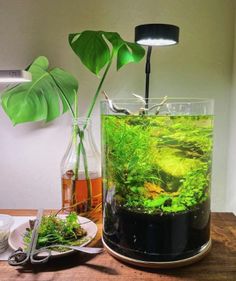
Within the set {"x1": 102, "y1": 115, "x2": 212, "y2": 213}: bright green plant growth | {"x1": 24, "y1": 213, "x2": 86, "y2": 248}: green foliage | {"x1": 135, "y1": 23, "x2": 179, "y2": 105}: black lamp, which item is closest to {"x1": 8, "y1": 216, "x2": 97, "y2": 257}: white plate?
{"x1": 24, "y1": 213, "x2": 86, "y2": 248}: green foliage

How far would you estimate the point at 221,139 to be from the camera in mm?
1181

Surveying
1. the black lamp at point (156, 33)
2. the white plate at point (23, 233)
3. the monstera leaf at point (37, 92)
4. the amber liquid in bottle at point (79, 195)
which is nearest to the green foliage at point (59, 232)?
the white plate at point (23, 233)

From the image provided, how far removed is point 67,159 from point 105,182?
0.84ft

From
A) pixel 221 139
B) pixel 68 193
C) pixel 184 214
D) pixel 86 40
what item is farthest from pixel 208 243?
pixel 86 40

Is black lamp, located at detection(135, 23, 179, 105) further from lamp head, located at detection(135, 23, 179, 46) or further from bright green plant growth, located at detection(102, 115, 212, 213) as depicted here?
bright green plant growth, located at detection(102, 115, 212, 213)

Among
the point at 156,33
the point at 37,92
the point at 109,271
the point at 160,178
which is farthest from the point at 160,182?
the point at 37,92

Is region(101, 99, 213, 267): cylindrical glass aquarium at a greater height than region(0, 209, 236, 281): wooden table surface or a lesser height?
greater

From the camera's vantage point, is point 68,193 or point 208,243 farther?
point 68,193

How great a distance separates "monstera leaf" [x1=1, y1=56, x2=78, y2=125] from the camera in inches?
40.2

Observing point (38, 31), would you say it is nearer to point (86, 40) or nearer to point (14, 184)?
point (86, 40)

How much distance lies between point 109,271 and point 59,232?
0.18 meters

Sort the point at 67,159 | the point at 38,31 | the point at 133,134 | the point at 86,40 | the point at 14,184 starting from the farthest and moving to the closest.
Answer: the point at 14,184
the point at 38,31
the point at 67,159
the point at 86,40
the point at 133,134

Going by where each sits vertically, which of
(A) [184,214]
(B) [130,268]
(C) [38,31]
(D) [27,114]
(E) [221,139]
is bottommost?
(B) [130,268]

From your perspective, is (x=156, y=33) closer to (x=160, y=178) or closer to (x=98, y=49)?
(x=98, y=49)
